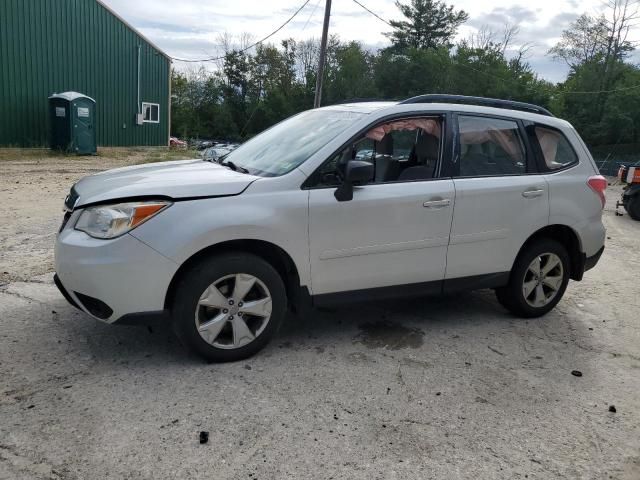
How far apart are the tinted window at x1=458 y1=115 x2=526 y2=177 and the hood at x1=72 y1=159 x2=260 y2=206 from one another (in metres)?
1.75

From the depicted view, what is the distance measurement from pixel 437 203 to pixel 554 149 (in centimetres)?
145

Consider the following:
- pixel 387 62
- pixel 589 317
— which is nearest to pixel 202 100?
pixel 387 62

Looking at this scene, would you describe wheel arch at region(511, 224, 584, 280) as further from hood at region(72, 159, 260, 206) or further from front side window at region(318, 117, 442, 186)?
hood at region(72, 159, 260, 206)

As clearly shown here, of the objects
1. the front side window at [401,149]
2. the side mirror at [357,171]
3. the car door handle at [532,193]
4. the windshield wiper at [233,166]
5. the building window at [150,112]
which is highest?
the building window at [150,112]

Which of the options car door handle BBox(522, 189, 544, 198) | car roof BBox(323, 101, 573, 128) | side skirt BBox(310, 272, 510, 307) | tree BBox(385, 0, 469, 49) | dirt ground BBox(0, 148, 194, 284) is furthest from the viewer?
tree BBox(385, 0, 469, 49)

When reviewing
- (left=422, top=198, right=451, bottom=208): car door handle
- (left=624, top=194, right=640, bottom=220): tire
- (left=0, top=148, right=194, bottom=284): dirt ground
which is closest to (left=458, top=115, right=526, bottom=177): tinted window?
(left=422, top=198, right=451, bottom=208): car door handle

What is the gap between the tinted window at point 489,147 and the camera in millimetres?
4328

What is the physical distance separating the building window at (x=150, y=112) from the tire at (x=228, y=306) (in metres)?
24.5

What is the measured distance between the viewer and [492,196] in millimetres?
4320

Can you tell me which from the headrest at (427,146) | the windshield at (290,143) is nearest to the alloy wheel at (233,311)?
the windshield at (290,143)

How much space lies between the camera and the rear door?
4.25m

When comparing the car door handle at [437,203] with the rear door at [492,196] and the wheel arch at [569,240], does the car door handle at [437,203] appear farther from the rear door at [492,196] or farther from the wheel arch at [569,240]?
the wheel arch at [569,240]

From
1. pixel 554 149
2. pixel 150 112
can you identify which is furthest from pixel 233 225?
pixel 150 112

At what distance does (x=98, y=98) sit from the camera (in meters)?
24.0
